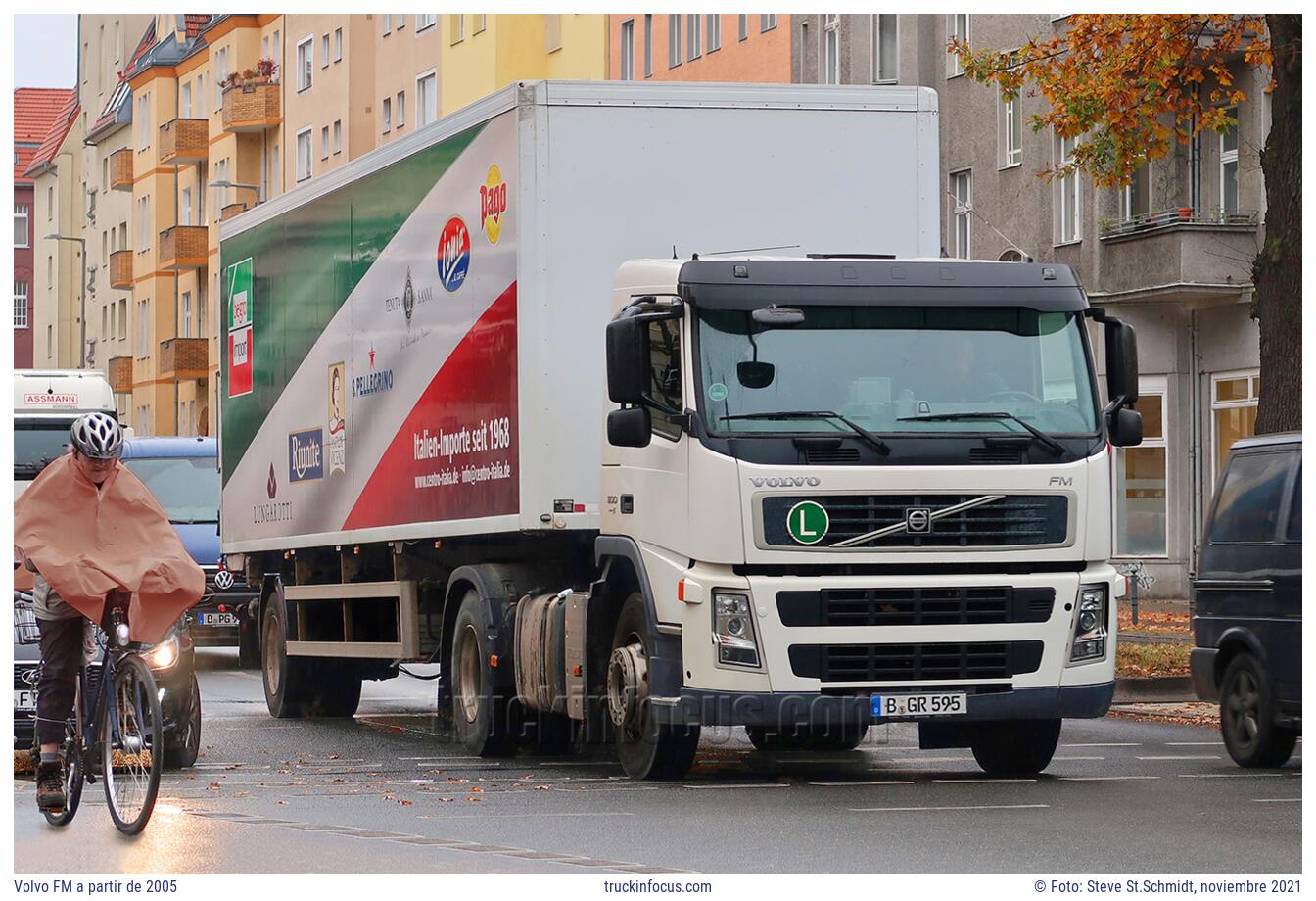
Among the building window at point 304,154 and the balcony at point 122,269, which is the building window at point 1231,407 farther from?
the balcony at point 122,269

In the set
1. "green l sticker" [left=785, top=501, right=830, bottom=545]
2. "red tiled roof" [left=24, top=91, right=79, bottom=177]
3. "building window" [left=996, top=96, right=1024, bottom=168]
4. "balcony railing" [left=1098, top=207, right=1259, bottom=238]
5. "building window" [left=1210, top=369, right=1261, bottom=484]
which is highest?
"red tiled roof" [left=24, top=91, right=79, bottom=177]

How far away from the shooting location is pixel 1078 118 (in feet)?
72.6

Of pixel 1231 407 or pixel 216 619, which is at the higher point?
pixel 1231 407

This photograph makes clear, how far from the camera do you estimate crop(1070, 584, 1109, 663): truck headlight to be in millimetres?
13812

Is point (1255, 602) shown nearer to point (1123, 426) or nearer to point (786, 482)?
point (1123, 426)

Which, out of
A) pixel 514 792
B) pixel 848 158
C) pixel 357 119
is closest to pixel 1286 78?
pixel 848 158

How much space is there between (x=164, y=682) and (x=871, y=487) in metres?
4.32

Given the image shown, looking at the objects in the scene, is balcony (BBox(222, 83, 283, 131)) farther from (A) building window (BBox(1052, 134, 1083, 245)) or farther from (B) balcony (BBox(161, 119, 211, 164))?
(A) building window (BBox(1052, 134, 1083, 245))

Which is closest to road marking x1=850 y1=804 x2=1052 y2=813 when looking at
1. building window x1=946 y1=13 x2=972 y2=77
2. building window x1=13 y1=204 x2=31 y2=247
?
building window x1=946 y1=13 x2=972 y2=77

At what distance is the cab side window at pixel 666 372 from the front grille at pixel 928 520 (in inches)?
29.4

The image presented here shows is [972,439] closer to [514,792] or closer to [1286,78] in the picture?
[514,792]

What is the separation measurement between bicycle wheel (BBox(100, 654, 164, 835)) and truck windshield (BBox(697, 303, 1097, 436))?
352 cm

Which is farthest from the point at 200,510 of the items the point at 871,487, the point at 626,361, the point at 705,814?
the point at 705,814

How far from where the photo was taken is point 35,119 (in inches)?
4648
